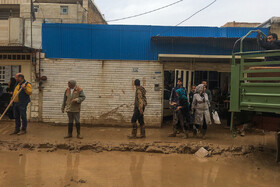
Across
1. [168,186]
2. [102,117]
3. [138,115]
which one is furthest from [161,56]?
[168,186]

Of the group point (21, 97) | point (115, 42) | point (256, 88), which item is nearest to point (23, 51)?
point (21, 97)

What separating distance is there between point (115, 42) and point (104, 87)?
1640 mm

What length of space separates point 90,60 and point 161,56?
2.54 meters

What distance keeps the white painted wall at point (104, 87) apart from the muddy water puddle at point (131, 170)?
317 centimetres

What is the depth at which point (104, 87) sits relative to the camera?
8789 millimetres

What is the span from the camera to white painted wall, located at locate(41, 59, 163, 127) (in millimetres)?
8758

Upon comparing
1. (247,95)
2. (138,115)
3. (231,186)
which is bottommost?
(231,186)

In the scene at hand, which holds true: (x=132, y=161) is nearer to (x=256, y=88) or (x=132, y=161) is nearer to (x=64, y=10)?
(x=256, y=88)

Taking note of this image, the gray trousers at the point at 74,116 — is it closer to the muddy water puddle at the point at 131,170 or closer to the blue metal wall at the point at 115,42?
the muddy water puddle at the point at 131,170

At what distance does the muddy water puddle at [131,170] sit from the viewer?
4152mm

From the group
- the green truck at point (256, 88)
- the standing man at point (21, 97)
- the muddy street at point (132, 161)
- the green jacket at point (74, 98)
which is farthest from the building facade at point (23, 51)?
the green truck at point (256, 88)

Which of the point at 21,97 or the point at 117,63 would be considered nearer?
the point at 21,97

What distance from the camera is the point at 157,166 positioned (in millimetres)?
4953

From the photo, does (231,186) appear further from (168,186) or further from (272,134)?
(272,134)
